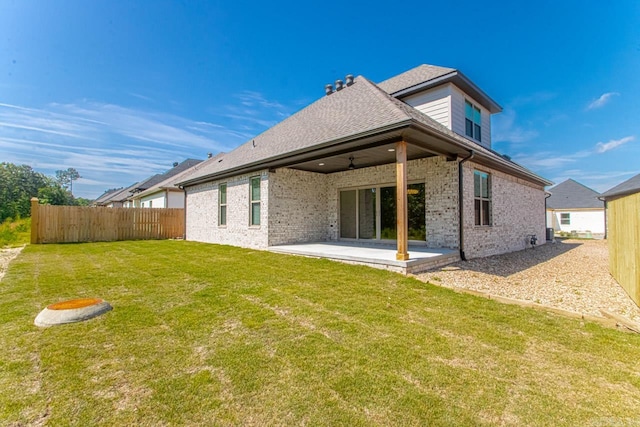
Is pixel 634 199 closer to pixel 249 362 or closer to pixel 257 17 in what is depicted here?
pixel 249 362

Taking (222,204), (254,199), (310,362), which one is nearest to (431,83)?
(254,199)

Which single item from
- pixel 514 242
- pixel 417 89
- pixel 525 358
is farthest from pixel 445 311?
pixel 514 242

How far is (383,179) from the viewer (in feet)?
33.0

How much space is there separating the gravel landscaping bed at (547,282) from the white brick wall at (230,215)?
19.5 ft

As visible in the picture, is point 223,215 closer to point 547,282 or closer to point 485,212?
point 485,212

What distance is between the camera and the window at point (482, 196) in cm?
A: 895

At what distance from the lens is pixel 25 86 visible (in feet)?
36.3

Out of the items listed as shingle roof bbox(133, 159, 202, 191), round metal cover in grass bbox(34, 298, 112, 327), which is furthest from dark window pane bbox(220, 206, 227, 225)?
shingle roof bbox(133, 159, 202, 191)

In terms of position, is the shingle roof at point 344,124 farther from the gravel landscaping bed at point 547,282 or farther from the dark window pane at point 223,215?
the gravel landscaping bed at point 547,282

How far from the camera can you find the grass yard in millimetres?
1895

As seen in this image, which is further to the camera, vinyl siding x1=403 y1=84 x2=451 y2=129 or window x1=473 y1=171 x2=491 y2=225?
vinyl siding x1=403 y1=84 x2=451 y2=129

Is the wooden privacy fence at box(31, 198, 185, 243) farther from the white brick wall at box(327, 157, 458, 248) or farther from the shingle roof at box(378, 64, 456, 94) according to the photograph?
the shingle roof at box(378, 64, 456, 94)

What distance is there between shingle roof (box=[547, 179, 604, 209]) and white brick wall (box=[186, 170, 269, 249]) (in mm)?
29124

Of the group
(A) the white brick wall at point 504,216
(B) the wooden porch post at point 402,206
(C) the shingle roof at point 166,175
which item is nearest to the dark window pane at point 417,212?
(A) the white brick wall at point 504,216
